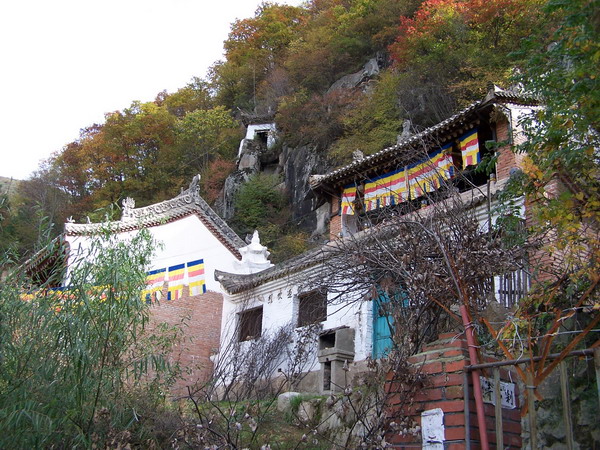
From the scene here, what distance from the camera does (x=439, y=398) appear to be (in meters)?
3.79

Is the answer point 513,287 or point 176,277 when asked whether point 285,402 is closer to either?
point 513,287

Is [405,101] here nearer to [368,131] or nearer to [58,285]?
[368,131]

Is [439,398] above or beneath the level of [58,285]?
beneath

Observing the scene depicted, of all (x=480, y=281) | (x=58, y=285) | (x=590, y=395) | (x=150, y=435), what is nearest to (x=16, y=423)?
(x=150, y=435)

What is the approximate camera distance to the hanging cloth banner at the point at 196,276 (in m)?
21.4

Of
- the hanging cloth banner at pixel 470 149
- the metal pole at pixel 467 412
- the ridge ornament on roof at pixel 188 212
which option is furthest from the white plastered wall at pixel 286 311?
the metal pole at pixel 467 412

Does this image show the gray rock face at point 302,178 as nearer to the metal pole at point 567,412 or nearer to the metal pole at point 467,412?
the metal pole at point 467,412

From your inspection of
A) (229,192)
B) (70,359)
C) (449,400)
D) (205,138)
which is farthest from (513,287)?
(205,138)

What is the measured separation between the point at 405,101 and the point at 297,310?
12.8m

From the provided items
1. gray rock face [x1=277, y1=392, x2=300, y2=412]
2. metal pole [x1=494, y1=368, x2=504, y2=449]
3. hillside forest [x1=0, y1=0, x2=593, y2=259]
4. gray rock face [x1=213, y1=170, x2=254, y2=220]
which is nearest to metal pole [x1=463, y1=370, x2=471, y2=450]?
metal pole [x1=494, y1=368, x2=504, y2=449]

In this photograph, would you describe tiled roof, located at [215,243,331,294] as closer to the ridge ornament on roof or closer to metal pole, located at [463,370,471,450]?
the ridge ornament on roof

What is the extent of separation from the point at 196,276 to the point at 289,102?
45.2 ft

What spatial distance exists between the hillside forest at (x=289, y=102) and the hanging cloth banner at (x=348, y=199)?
18.3 feet

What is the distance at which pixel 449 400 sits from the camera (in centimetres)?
372
